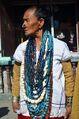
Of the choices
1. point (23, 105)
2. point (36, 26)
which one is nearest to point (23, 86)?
point (23, 105)

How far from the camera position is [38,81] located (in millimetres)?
4160

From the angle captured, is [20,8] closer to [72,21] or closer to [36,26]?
[72,21]

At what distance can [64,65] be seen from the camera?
4.23 meters

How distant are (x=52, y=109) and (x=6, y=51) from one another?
6.94 metres

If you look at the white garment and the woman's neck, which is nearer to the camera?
the white garment

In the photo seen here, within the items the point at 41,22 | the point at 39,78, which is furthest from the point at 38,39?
the point at 39,78

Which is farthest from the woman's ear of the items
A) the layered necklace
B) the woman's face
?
the layered necklace

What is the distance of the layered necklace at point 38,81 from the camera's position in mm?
4148

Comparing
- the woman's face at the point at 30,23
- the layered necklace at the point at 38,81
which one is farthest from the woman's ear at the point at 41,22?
the layered necklace at the point at 38,81

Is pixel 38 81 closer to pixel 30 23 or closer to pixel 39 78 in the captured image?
pixel 39 78

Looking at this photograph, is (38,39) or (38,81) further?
(38,39)

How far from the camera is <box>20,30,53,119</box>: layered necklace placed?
4.15 meters

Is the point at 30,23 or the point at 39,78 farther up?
the point at 30,23

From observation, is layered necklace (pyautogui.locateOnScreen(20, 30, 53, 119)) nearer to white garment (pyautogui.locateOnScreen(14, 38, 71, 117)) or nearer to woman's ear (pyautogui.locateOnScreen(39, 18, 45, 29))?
white garment (pyautogui.locateOnScreen(14, 38, 71, 117))
